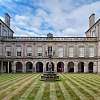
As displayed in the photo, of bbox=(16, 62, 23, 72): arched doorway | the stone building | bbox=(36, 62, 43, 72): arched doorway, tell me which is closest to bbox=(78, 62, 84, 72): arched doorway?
the stone building

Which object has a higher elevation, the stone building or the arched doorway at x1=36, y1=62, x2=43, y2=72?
the stone building

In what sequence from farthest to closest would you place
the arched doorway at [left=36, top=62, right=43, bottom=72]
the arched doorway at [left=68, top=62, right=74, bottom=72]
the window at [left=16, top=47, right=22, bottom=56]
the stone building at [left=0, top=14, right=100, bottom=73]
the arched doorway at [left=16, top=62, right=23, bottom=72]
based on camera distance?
the arched doorway at [left=36, top=62, right=43, bottom=72] < the arched doorway at [left=68, top=62, right=74, bottom=72] < the arched doorway at [left=16, top=62, right=23, bottom=72] < the window at [left=16, top=47, right=22, bottom=56] < the stone building at [left=0, top=14, right=100, bottom=73]

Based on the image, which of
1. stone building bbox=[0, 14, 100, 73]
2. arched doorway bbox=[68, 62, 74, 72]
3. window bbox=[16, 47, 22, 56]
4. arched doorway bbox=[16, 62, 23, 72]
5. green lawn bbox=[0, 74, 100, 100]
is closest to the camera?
green lawn bbox=[0, 74, 100, 100]

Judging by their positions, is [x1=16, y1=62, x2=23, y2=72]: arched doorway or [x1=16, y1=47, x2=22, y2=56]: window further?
[x1=16, y1=62, x2=23, y2=72]: arched doorway

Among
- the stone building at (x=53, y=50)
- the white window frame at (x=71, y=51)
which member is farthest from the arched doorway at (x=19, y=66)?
the white window frame at (x=71, y=51)

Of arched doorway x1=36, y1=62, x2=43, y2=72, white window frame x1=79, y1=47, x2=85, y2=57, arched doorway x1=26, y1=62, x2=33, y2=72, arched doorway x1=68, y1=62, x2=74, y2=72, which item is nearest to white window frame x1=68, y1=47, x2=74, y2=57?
white window frame x1=79, y1=47, x2=85, y2=57

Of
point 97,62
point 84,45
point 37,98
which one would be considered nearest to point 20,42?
point 84,45

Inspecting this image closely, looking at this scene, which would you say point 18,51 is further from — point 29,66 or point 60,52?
point 60,52

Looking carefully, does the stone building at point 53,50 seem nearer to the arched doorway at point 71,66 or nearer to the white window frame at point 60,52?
the white window frame at point 60,52

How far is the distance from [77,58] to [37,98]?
3550 cm

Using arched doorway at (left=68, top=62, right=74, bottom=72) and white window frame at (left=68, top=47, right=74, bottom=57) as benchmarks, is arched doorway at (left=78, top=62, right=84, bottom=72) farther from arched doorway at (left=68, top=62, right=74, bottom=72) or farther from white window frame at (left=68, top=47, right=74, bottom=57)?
white window frame at (left=68, top=47, right=74, bottom=57)

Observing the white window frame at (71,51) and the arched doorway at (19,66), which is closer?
the white window frame at (71,51)

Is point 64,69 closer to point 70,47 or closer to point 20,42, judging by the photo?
point 70,47

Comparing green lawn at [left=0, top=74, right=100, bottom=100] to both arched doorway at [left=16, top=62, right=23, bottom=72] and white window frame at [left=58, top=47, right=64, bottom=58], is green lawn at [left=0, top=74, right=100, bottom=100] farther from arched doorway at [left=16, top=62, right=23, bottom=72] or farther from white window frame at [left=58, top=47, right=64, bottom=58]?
arched doorway at [left=16, top=62, right=23, bottom=72]
